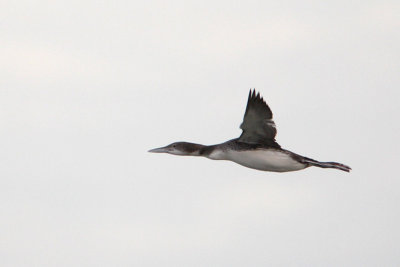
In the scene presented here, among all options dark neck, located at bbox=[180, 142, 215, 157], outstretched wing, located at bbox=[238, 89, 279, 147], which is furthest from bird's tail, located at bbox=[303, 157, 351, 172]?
dark neck, located at bbox=[180, 142, 215, 157]

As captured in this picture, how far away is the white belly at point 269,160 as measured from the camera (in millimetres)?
36719

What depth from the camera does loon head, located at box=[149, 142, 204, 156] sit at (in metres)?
38.5

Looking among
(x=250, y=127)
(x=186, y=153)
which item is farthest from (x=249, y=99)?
(x=186, y=153)

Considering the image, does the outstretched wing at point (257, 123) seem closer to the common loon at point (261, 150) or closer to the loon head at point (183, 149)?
the common loon at point (261, 150)

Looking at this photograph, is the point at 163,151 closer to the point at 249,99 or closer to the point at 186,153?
the point at 186,153

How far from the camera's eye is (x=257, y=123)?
36719 millimetres

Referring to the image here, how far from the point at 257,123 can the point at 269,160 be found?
1.04 m

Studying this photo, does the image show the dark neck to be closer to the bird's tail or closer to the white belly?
the white belly

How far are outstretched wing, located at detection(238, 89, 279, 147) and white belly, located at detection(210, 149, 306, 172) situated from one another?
14.5 inches

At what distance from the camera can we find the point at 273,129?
36.8 metres

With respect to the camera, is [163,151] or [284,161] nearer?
[284,161]

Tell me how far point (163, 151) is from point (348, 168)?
5.31m

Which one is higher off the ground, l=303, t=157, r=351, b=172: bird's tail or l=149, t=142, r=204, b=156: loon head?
l=149, t=142, r=204, b=156: loon head

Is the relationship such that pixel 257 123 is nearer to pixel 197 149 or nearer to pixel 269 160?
pixel 269 160
